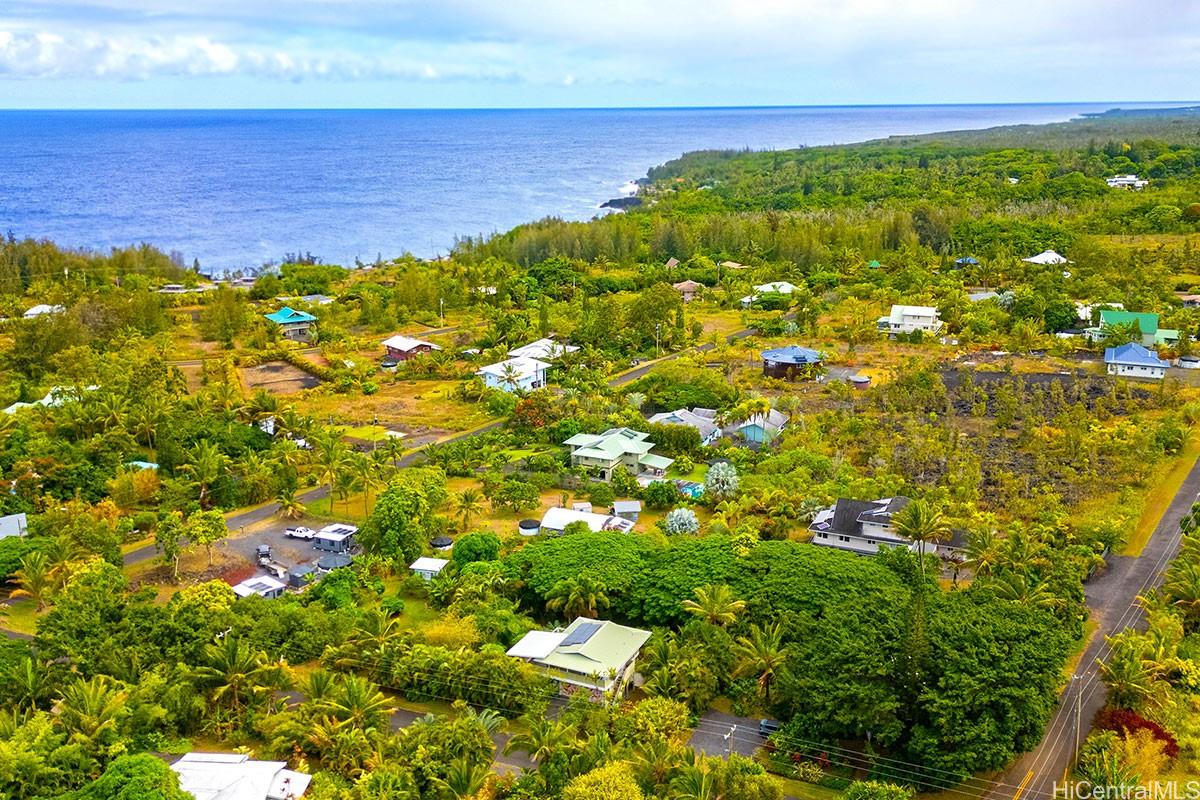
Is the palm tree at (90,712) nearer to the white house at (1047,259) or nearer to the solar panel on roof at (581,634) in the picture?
the solar panel on roof at (581,634)

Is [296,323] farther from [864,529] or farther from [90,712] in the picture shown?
[90,712]

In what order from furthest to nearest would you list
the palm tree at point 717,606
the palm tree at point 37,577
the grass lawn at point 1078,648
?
the palm tree at point 37,577 → the palm tree at point 717,606 → the grass lawn at point 1078,648

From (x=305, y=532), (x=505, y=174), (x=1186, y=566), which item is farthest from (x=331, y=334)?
(x=505, y=174)

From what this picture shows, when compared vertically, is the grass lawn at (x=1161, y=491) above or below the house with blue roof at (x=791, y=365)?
below

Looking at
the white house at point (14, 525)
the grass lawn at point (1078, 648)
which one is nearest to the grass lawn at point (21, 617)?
the white house at point (14, 525)

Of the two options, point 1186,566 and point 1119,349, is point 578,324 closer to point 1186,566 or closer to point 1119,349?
point 1119,349

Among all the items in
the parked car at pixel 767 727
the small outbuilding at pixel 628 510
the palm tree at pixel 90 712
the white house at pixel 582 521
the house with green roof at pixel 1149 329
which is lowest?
the parked car at pixel 767 727

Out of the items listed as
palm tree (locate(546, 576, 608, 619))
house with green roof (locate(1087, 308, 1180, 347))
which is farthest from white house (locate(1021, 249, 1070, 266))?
palm tree (locate(546, 576, 608, 619))

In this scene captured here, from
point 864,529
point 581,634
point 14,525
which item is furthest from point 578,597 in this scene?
point 14,525
